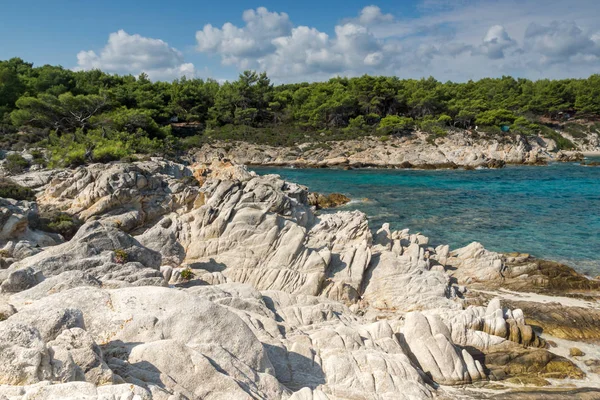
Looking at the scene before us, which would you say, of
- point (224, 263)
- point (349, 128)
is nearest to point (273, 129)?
point (349, 128)

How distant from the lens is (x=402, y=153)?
284ft

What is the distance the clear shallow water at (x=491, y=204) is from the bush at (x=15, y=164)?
33974mm

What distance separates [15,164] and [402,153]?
228 feet

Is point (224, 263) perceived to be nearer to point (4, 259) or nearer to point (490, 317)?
point (4, 259)

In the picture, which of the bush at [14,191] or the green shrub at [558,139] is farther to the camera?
the green shrub at [558,139]

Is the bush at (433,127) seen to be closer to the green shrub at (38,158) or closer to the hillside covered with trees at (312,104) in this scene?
the hillside covered with trees at (312,104)

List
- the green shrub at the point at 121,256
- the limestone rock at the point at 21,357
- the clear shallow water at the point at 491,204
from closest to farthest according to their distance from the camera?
1. the limestone rock at the point at 21,357
2. the green shrub at the point at 121,256
3. the clear shallow water at the point at 491,204

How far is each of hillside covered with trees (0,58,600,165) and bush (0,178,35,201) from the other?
3837cm

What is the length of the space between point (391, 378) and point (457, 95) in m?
114

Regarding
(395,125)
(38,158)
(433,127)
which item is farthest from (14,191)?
(433,127)

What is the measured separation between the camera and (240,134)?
98250mm

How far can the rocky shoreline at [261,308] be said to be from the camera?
8109 mm

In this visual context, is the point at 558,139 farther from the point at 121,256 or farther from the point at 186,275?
the point at 121,256

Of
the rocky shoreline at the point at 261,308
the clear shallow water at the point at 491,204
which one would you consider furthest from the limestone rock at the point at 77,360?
the clear shallow water at the point at 491,204
